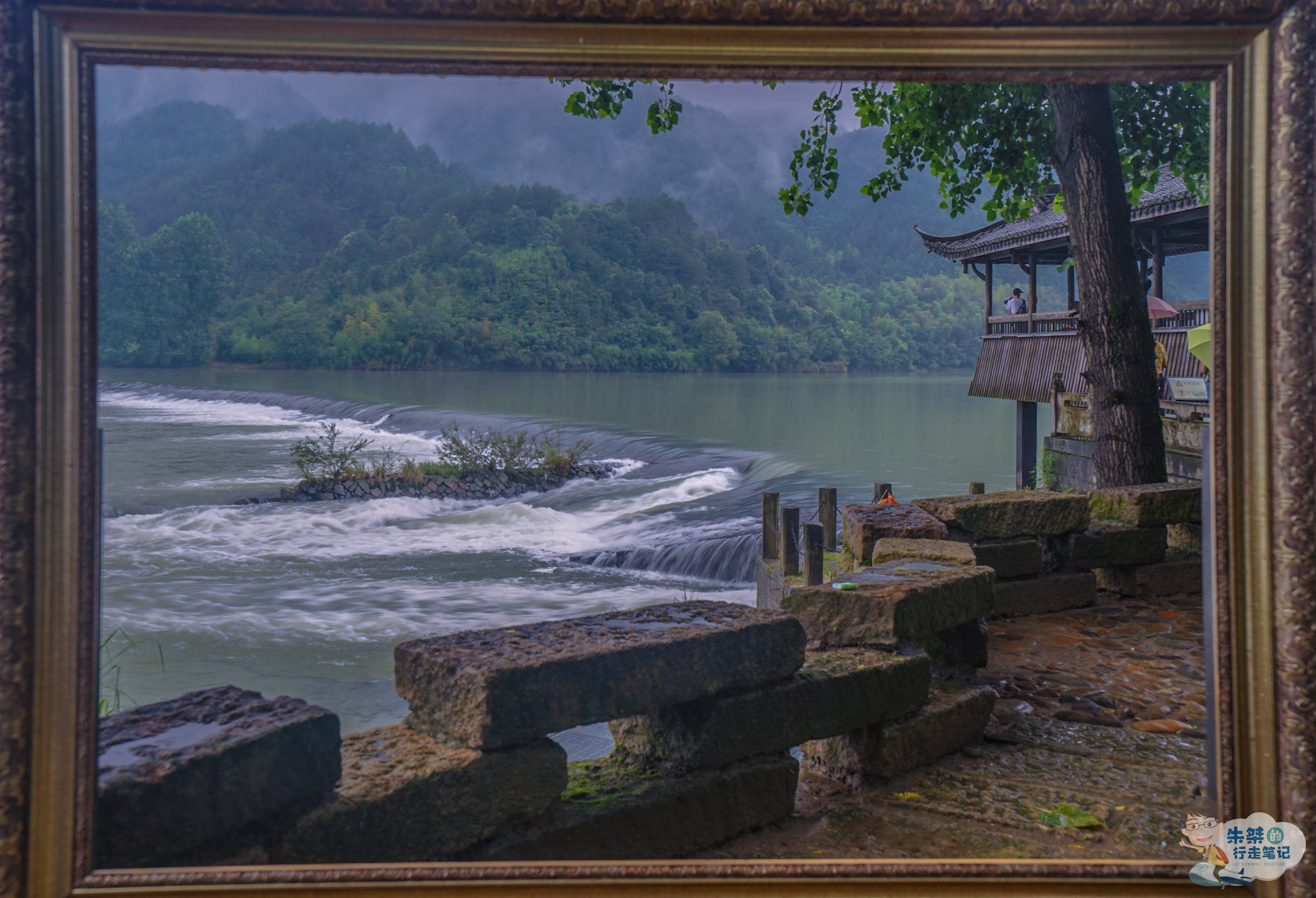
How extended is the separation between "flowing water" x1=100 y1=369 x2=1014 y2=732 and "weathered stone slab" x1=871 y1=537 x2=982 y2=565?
6.66ft

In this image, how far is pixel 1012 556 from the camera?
443 cm

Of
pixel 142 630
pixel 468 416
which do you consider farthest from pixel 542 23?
pixel 468 416

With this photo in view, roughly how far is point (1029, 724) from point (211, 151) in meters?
3.19

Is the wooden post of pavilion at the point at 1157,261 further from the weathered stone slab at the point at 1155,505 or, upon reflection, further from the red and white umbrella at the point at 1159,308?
the weathered stone slab at the point at 1155,505

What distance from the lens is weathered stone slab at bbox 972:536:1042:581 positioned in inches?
172

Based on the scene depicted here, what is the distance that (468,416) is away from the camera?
899 inches

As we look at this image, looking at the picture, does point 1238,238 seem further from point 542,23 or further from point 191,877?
point 191,877

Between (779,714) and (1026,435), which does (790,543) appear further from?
(1026,435)

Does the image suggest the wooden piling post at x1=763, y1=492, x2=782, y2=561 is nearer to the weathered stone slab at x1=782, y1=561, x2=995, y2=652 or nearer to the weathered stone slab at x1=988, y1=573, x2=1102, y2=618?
the weathered stone slab at x1=988, y1=573, x2=1102, y2=618

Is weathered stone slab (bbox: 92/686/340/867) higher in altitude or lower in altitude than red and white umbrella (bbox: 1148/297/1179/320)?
lower

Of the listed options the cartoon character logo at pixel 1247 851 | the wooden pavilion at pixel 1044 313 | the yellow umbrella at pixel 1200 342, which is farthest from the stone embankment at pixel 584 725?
the wooden pavilion at pixel 1044 313

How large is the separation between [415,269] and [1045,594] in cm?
370

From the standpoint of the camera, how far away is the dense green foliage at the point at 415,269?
2242mm

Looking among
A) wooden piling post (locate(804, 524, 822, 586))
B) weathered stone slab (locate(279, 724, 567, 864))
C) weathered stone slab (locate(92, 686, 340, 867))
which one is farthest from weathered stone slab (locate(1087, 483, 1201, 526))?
weathered stone slab (locate(92, 686, 340, 867))
